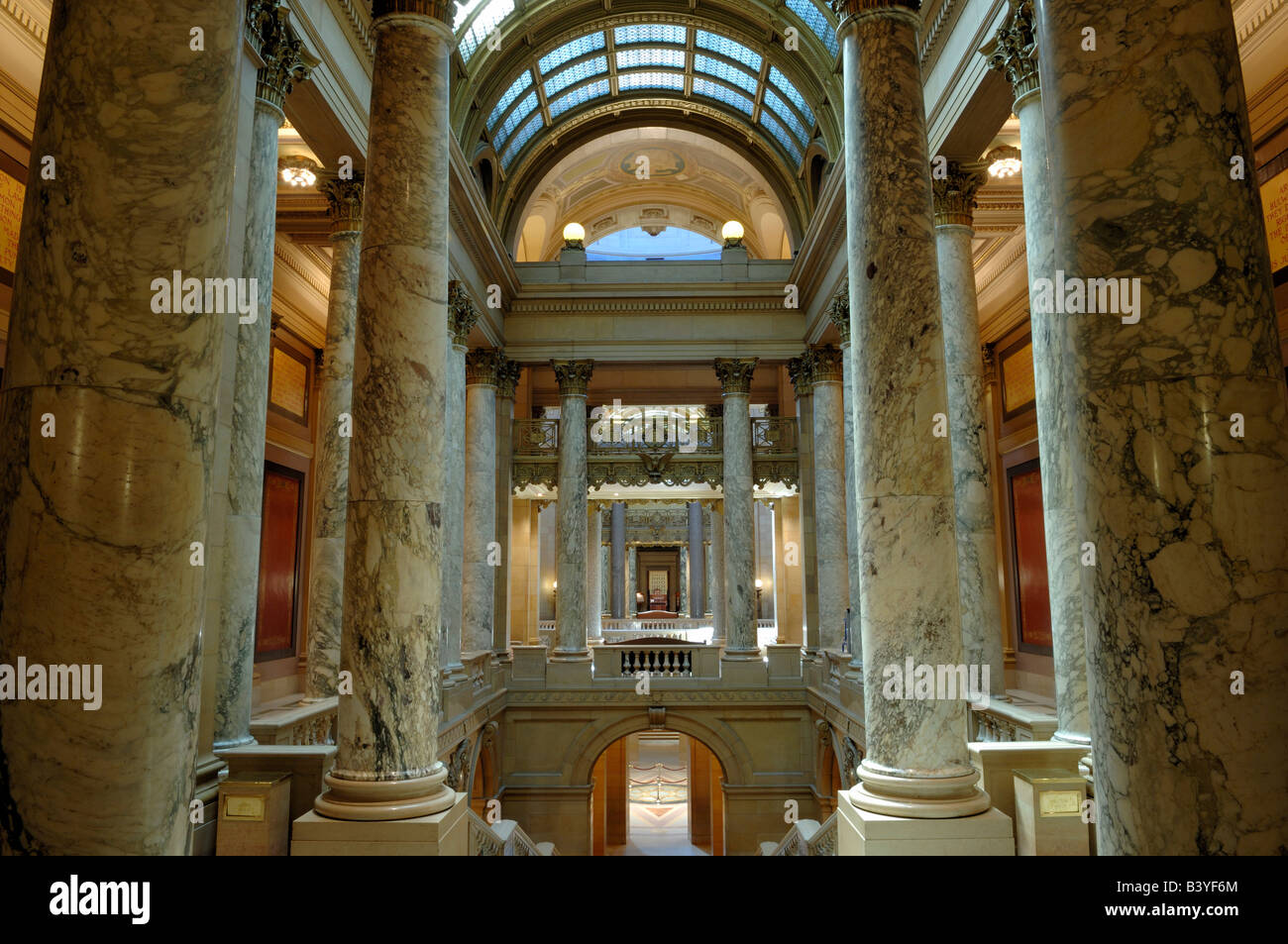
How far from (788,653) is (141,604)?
16.7m

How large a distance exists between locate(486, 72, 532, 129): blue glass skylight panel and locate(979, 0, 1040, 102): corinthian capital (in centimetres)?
1195

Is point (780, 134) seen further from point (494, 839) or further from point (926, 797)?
point (926, 797)

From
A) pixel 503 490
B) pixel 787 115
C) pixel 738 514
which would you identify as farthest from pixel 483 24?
pixel 738 514

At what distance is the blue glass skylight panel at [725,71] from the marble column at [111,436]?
17399mm

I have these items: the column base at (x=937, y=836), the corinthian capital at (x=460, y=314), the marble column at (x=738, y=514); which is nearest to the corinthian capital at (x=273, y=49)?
the corinthian capital at (x=460, y=314)

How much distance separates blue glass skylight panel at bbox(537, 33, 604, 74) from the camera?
18.5 m

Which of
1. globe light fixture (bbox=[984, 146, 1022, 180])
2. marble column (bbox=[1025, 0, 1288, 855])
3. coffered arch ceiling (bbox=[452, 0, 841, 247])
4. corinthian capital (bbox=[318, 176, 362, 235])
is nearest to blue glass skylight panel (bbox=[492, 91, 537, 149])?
coffered arch ceiling (bbox=[452, 0, 841, 247])

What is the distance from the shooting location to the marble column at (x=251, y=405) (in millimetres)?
7707

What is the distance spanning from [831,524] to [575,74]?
39.5ft

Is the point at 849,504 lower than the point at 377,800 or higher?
higher

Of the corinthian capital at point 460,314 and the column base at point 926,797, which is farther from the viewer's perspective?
the corinthian capital at point 460,314

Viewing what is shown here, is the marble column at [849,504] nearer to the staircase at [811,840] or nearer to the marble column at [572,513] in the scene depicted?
the staircase at [811,840]

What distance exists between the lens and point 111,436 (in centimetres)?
350

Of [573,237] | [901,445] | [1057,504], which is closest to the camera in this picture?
[901,445]
